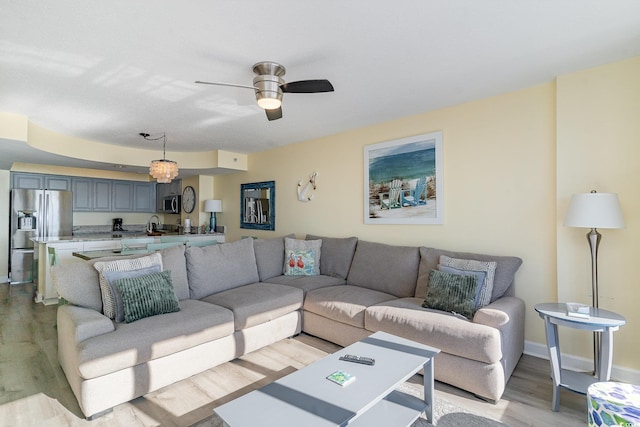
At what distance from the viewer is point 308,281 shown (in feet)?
12.3

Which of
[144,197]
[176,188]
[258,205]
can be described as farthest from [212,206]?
[144,197]

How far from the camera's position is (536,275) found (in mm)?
2883

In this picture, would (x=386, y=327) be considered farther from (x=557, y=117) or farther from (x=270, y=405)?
(x=557, y=117)

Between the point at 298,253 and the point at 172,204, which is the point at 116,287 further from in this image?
the point at 172,204

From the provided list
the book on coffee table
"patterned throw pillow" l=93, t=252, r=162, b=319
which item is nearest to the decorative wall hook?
"patterned throw pillow" l=93, t=252, r=162, b=319

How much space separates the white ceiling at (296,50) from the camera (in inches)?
71.1

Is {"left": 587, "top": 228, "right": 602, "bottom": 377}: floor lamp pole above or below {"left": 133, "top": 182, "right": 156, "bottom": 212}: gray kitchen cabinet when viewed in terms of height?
below

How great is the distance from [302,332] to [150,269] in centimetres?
169

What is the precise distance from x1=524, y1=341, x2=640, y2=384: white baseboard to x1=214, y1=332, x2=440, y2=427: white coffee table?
1.51m

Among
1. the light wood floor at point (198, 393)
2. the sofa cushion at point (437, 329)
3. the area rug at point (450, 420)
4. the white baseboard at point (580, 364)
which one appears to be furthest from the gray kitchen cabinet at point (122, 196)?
→ the white baseboard at point (580, 364)

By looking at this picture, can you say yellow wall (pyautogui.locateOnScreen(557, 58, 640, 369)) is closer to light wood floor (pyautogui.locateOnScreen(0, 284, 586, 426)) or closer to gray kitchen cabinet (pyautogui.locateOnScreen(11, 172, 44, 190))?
light wood floor (pyautogui.locateOnScreen(0, 284, 586, 426))

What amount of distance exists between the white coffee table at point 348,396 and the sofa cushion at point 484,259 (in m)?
1.10

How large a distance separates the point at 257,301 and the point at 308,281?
85 cm

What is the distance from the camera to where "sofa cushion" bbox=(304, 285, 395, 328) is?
9.59ft
